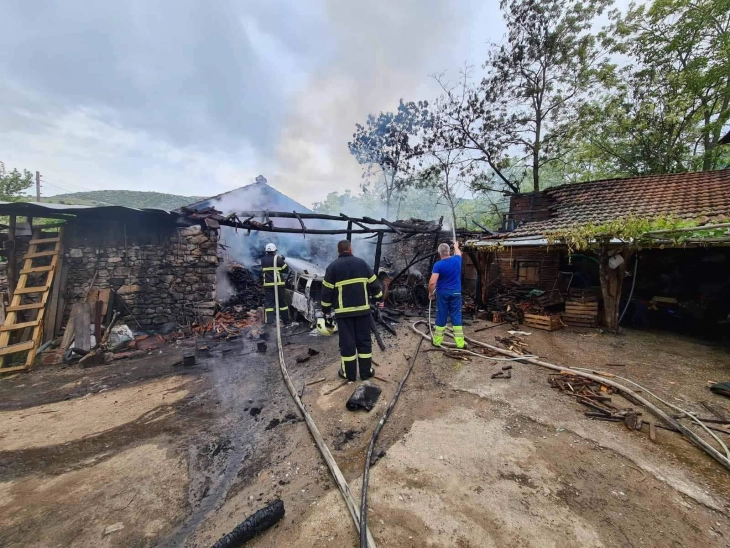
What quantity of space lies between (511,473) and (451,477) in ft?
1.80

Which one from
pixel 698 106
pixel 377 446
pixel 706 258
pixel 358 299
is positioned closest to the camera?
pixel 377 446

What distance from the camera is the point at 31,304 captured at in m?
6.05

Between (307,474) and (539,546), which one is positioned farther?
(307,474)

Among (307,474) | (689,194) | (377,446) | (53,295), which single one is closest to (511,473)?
(377,446)

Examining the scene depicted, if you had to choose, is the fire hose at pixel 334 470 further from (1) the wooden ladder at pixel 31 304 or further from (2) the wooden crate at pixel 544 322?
(2) the wooden crate at pixel 544 322

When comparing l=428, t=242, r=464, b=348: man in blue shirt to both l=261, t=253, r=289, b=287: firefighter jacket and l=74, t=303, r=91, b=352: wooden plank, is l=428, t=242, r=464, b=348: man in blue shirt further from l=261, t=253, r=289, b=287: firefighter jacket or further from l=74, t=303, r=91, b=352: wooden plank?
l=74, t=303, r=91, b=352: wooden plank

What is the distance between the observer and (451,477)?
2453mm

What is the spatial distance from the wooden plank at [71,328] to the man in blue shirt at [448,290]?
7.82 metres

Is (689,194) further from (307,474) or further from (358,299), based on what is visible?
(307,474)

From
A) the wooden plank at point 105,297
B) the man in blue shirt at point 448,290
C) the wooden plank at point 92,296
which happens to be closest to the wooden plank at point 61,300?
the wooden plank at point 92,296

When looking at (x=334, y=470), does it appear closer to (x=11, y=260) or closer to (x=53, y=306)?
(x=53, y=306)

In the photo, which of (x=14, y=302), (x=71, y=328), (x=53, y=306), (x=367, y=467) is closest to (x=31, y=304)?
(x=14, y=302)

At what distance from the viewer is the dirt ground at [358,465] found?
2.02 m

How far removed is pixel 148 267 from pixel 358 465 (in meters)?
7.61
